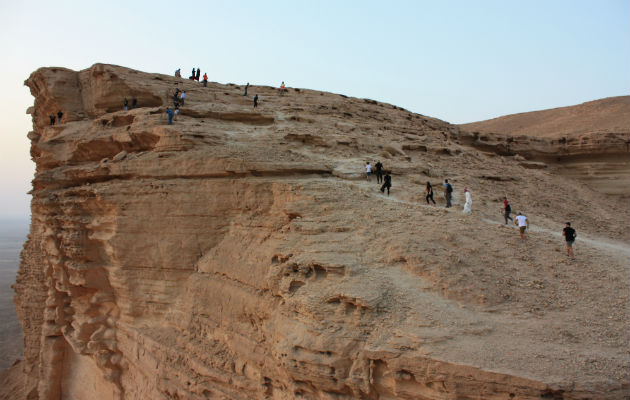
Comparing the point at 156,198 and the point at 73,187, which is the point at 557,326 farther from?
the point at 73,187

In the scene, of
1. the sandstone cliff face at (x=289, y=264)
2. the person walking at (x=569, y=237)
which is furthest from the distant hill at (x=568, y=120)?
the person walking at (x=569, y=237)

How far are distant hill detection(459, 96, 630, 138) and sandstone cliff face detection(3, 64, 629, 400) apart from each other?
1109 centimetres

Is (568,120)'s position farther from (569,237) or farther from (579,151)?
(569,237)

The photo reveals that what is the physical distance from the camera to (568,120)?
26.9 m

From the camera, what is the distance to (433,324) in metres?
5.03

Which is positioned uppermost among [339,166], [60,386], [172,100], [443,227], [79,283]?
[172,100]

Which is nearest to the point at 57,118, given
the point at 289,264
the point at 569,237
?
the point at 289,264

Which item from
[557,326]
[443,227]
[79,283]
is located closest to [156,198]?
[79,283]

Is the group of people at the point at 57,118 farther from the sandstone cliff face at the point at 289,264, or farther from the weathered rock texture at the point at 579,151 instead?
the weathered rock texture at the point at 579,151

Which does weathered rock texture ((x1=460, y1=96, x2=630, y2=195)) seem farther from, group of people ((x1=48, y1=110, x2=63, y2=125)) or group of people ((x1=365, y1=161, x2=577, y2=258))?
group of people ((x1=48, y1=110, x2=63, y2=125))

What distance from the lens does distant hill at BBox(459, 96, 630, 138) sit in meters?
23.5

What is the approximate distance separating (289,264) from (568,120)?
94.2 ft

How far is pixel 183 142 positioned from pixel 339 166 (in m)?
4.17

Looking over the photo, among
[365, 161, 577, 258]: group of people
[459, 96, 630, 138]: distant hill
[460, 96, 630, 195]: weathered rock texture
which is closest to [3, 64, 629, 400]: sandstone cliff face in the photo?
[365, 161, 577, 258]: group of people
